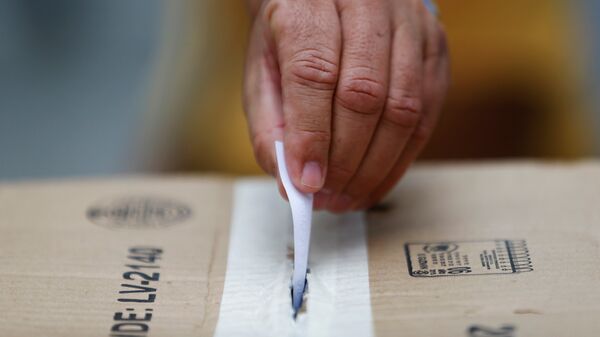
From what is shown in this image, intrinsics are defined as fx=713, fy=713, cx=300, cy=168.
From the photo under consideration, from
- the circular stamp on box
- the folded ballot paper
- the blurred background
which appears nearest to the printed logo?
the folded ballot paper

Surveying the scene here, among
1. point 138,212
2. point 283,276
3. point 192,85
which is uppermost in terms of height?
point 192,85

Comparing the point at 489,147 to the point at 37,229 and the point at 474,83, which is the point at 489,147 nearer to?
the point at 474,83

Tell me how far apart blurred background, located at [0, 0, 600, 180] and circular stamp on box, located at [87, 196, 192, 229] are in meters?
0.59

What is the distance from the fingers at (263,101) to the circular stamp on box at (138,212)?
0.16 m

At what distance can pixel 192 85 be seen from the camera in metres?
1.60

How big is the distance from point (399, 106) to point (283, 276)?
186 millimetres

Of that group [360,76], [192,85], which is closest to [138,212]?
[360,76]

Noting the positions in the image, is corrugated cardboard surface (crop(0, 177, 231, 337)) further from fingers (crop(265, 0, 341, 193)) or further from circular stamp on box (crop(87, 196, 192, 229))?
fingers (crop(265, 0, 341, 193))

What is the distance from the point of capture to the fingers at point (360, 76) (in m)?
0.61

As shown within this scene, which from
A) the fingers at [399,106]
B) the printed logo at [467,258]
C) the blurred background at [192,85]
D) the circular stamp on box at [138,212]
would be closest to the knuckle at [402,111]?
the fingers at [399,106]

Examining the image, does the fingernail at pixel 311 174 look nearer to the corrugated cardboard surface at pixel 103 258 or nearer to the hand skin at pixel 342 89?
the hand skin at pixel 342 89

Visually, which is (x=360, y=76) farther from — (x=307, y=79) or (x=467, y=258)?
(x=467, y=258)

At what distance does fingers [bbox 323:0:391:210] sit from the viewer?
23.9 inches

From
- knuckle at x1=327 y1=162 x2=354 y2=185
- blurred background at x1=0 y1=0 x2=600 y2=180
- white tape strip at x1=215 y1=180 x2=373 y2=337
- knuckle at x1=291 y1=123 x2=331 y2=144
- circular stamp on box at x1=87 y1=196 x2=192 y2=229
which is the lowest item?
white tape strip at x1=215 y1=180 x2=373 y2=337
